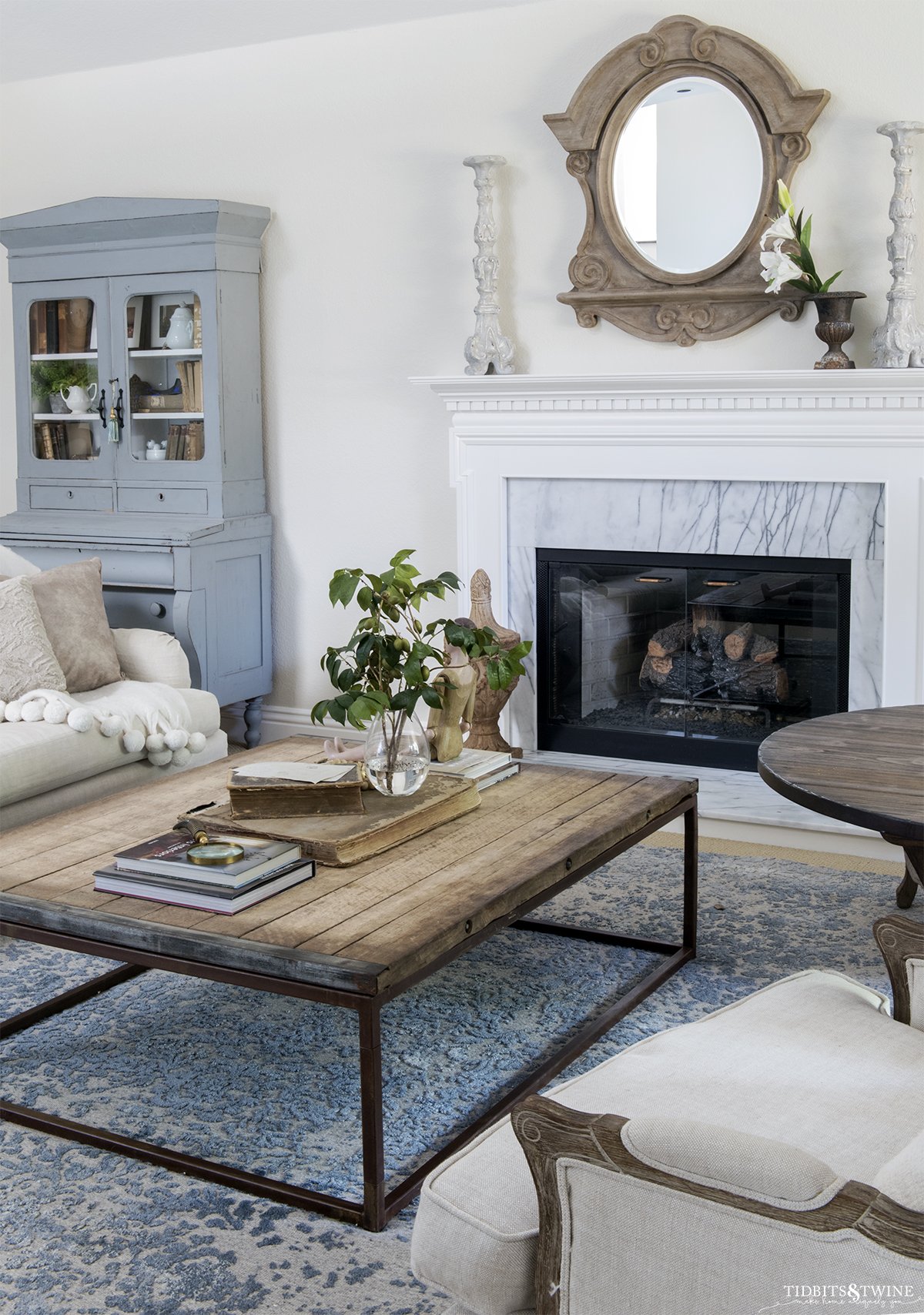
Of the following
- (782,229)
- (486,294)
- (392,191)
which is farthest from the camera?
(392,191)

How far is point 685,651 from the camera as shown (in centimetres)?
431

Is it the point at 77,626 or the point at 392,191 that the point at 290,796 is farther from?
the point at 392,191

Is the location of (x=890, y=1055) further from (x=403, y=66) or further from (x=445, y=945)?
(x=403, y=66)

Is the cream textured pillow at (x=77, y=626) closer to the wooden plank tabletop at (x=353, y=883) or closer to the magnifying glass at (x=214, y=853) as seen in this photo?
the wooden plank tabletop at (x=353, y=883)

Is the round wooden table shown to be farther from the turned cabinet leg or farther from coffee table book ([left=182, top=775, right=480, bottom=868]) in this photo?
the turned cabinet leg

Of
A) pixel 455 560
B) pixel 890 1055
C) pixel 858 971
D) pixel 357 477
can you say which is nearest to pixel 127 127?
pixel 357 477

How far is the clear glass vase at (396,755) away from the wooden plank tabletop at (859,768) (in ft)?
2.09

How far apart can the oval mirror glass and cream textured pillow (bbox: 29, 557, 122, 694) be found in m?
1.95

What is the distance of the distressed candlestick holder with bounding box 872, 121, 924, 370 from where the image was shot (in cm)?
364

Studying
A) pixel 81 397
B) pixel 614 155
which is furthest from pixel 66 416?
pixel 614 155

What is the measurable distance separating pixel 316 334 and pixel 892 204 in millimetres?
1979

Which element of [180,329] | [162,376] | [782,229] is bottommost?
[162,376]

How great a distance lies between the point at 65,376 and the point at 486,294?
5.38 ft

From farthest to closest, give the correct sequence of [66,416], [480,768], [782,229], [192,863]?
[66,416]
[782,229]
[480,768]
[192,863]
